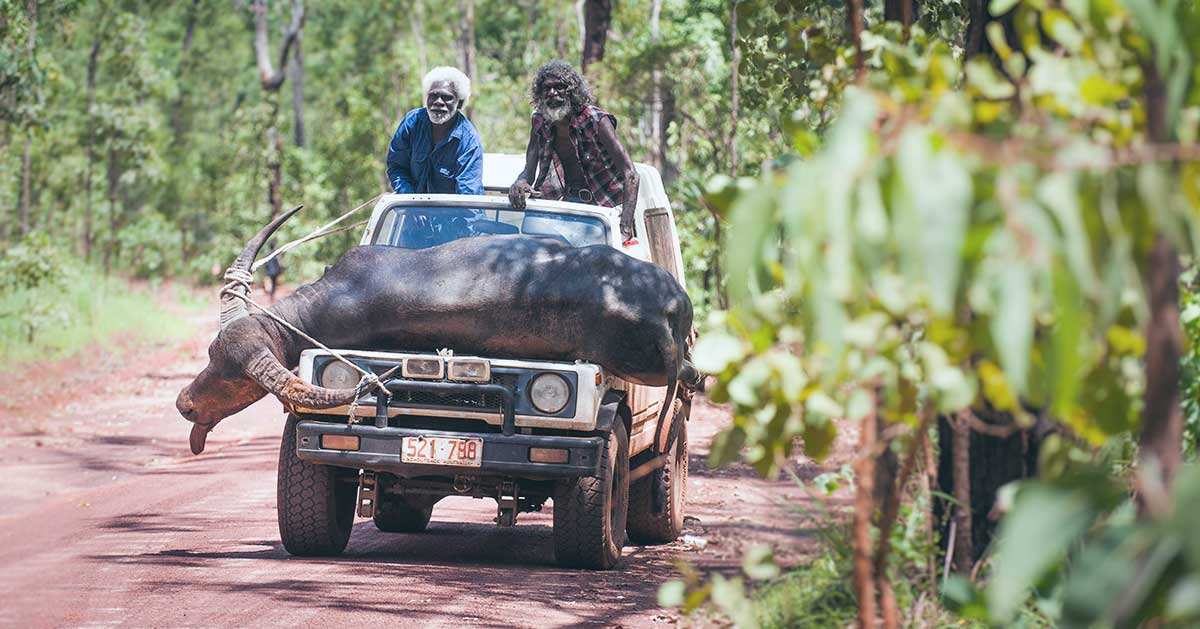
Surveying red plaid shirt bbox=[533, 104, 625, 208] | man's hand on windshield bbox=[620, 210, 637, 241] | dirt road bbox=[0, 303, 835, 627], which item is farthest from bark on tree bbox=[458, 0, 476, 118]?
man's hand on windshield bbox=[620, 210, 637, 241]

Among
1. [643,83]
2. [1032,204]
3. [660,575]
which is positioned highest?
[643,83]

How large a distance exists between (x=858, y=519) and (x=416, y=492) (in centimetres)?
489

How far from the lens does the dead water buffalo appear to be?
8.01 meters

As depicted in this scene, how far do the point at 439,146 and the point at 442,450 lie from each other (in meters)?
3.07

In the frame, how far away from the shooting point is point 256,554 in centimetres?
867

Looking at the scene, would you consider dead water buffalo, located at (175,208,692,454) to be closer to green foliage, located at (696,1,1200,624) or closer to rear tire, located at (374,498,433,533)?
rear tire, located at (374,498,433,533)

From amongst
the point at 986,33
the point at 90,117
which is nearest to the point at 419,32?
the point at 90,117

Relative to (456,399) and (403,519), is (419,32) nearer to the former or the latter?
(403,519)

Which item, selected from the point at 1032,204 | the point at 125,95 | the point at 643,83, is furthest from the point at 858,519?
the point at 125,95

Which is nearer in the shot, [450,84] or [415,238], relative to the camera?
[415,238]

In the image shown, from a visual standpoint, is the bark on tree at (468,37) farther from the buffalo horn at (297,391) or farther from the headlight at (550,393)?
the headlight at (550,393)

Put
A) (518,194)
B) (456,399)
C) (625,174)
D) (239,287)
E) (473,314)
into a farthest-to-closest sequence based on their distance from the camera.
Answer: (625,174)
(518,194)
(239,287)
(456,399)
(473,314)

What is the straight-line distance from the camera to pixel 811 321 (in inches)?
102

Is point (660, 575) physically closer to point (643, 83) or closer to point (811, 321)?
point (811, 321)
